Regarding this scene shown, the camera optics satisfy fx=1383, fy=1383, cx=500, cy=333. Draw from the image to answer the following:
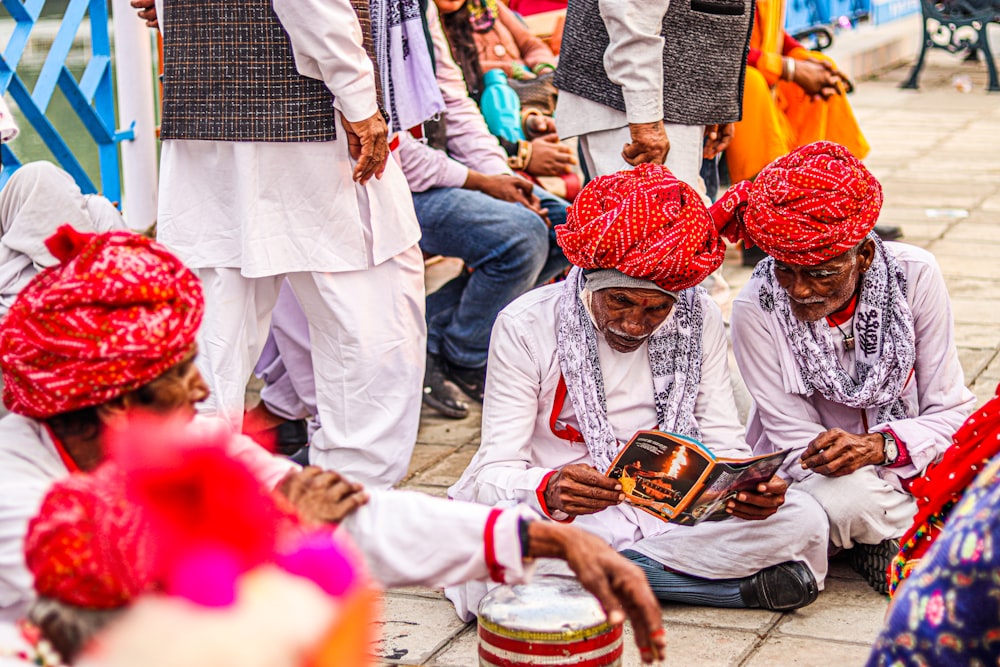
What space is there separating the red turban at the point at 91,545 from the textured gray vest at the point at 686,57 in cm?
318

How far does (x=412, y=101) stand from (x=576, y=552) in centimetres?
264

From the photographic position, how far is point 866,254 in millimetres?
3857

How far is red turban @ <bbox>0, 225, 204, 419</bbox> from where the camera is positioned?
2119mm

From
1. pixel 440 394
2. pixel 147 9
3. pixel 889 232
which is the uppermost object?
pixel 147 9

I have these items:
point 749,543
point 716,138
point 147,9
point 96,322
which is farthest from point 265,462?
point 716,138

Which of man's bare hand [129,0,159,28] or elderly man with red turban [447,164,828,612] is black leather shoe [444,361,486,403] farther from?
man's bare hand [129,0,159,28]

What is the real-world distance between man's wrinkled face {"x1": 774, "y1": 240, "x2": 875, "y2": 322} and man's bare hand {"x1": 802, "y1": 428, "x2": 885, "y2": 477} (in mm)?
343

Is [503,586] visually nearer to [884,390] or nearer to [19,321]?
[19,321]

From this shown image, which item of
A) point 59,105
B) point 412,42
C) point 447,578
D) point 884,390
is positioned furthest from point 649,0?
point 59,105

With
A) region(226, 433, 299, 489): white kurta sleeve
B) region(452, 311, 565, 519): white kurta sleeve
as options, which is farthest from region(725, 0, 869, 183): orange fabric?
region(226, 433, 299, 489): white kurta sleeve

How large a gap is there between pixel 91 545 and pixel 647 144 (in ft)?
10.2

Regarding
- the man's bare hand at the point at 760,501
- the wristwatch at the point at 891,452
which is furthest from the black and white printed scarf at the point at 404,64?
the wristwatch at the point at 891,452

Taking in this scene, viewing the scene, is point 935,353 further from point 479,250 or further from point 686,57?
point 479,250

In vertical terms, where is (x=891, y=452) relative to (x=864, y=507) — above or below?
above
